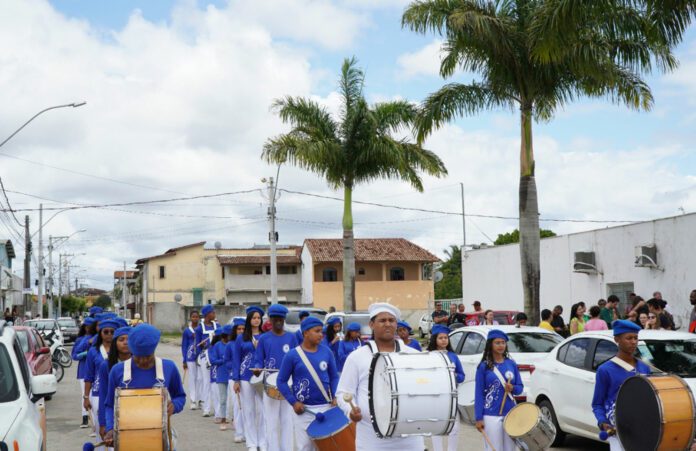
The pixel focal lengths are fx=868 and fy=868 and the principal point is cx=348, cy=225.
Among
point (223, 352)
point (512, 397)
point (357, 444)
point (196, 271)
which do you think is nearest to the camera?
point (357, 444)

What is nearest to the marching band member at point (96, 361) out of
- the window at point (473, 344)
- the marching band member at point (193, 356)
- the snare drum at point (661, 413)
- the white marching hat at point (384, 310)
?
the white marching hat at point (384, 310)

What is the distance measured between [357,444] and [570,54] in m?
13.4

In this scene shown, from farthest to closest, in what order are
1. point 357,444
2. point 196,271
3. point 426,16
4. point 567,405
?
point 196,271, point 426,16, point 567,405, point 357,444

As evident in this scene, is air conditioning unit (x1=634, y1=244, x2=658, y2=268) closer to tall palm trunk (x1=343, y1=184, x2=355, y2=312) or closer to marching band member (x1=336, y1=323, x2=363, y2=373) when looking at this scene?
tall palm trunk (x1=343, y1=184, x2=355, y2=312)

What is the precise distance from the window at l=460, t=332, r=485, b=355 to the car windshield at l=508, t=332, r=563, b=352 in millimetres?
456

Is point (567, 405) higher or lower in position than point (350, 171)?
lower

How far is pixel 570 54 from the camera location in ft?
58.2

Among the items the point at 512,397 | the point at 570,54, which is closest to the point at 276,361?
the point at 512,397

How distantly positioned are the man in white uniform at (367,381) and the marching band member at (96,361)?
4406 mm

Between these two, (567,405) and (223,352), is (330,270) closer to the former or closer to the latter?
(223,352)

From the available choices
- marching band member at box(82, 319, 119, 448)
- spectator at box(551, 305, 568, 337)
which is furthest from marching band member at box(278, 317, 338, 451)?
spectator at box(551, 305, 568, 337)

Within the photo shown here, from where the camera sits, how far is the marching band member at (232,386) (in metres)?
12.8

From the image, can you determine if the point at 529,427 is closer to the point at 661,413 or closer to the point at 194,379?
the point at 661,413

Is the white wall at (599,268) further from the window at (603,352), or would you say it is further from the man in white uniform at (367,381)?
the man in white uniform at (367,381)
